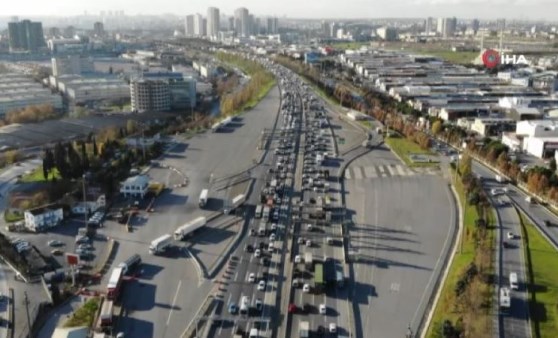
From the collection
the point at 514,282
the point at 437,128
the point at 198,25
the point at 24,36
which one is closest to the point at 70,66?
the point at 24,36

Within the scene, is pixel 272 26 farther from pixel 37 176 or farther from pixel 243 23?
pixel 37 176

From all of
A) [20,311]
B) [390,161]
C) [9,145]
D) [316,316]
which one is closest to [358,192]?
[390,161]

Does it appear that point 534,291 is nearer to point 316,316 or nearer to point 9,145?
point 316,316

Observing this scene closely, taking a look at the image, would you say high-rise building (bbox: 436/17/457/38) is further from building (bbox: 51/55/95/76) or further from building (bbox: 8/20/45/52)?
building (bbox: 51/55/95/76)

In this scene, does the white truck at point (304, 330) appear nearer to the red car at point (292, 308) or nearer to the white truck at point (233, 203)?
the red car at point (292, 308)

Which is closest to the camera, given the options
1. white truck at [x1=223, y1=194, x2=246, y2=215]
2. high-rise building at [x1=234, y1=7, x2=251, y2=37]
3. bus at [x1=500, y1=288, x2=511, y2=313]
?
bus at [x1=500, y1=288, x2=511, y2=313]

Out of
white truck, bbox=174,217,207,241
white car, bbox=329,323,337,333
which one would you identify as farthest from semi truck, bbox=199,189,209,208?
white car, bbox=329,323,337,333

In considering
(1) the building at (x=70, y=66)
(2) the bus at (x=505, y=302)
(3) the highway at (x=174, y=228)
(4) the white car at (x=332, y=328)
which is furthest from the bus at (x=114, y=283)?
(1) the building at (x=70, y=66)
